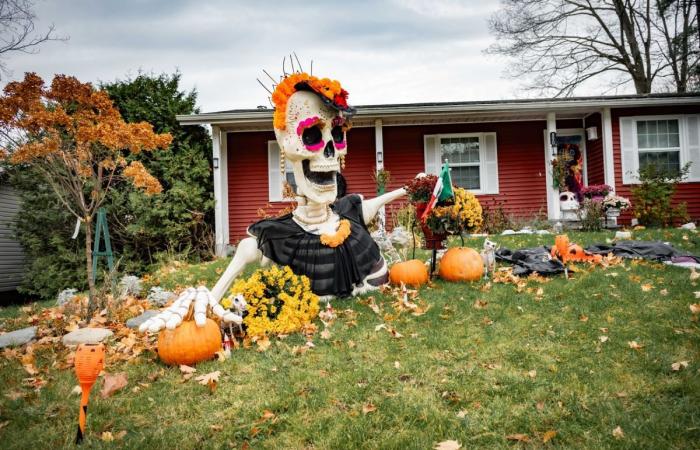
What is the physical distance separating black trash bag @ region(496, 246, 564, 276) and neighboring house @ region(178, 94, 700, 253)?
20.8 feet

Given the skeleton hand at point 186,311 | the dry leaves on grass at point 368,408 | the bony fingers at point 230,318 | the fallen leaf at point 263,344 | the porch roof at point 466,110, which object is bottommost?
the dry leaves on grass at point 368,408

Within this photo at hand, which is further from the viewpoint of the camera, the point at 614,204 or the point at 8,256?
the point at 8,256

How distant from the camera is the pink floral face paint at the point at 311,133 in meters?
4.48

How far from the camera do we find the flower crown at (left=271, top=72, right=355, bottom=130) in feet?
14.8

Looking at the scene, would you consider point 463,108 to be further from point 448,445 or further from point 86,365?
point 86,365

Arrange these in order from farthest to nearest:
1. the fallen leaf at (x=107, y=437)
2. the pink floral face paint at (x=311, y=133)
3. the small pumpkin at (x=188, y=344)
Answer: the pink floral face paint at (x=311, y=133) < the small pumpkin at (x=188, y=344) < the fallen leaf at (x=107, y=437)

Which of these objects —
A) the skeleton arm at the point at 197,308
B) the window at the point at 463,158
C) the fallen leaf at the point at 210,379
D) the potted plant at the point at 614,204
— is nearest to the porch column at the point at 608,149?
the potted plant at the point at 614,204

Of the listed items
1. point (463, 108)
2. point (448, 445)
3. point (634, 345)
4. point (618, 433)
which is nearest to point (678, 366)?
point (634, 345)

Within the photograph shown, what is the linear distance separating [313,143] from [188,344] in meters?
2.36

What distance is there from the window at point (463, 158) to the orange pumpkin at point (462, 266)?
8.06 metres

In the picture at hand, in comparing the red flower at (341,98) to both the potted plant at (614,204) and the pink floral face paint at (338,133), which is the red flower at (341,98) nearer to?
the pink floral face paint at (338,133)

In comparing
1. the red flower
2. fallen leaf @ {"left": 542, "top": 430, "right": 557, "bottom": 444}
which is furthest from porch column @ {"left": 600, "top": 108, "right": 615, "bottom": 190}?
fallen leaf @ {"left": 542, "top": 430, "right": 557, "bottom": 444}

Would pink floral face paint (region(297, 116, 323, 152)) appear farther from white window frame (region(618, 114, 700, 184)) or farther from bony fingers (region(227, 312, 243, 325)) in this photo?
white window frame (region(618, 114, 700, 184))

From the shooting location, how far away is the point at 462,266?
5.44m
